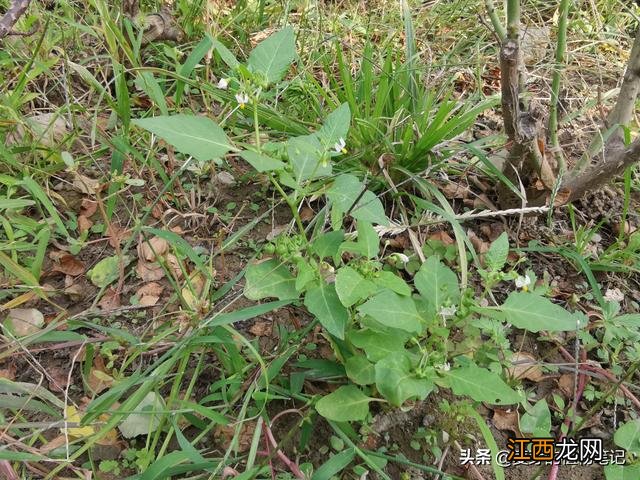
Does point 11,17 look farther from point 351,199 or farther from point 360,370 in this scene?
point 360,370

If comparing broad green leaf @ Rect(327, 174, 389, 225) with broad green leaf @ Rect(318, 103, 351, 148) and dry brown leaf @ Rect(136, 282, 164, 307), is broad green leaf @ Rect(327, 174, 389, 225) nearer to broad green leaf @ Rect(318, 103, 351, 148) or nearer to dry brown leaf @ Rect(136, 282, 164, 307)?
broad green leaf @ Rect(318, 103, 351, 148)

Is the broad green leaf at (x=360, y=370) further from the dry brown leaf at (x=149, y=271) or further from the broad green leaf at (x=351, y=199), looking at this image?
the dry brown leaf at (x=149, y=271)

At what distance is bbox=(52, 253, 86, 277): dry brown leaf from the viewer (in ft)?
5.22

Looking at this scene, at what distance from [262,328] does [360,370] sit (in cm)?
39

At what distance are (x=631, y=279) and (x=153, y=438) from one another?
1460 millimetres

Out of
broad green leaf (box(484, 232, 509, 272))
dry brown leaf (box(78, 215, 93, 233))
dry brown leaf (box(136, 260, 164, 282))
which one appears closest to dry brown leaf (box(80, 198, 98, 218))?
dry brown leaf (box(78, 215, 93, 233))

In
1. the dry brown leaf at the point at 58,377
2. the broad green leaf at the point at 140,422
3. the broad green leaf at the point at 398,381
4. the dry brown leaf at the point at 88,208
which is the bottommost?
the broad green leaf at the point at 140,422

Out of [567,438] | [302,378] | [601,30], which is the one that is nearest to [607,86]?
[601,30]

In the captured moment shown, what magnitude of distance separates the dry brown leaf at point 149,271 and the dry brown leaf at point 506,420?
986 millimetres

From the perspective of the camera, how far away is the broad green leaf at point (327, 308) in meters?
1.07

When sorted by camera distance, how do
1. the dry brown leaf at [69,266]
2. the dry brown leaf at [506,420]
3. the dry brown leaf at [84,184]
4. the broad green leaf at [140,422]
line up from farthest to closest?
the dry brown leaf at [84,184], the dry brown leaf at [69,266], the dry brown leaf at [506,420], the broad green leaf at [140,422]

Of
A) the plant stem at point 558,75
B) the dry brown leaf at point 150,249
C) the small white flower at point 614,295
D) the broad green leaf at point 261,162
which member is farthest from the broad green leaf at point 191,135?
the small white flower at point 614,295

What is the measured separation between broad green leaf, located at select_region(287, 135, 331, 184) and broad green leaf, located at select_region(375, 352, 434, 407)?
15.2 inches

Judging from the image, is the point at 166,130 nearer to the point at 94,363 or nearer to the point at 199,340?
the point at 199,340
